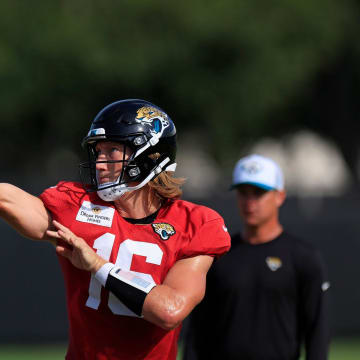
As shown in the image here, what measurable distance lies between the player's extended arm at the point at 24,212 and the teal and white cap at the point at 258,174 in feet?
7.98

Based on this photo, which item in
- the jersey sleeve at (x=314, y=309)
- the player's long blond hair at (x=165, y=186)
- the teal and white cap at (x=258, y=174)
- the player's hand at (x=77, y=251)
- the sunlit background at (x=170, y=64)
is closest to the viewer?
the player's hand at (x=77, y=251)

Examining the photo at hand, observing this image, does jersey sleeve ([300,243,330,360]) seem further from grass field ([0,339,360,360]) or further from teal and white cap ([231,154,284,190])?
grass field ([0,339,360,360])

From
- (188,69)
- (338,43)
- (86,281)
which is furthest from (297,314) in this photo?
(338,43)

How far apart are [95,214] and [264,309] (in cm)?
212

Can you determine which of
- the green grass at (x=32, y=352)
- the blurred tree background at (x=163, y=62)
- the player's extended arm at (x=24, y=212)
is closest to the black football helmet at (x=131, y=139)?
the player's extended arm at (x=24, y=212)

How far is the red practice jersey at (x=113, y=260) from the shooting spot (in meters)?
4.03

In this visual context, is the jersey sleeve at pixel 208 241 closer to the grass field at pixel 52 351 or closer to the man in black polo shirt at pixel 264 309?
the man in black polo shirt at pixel 264 309

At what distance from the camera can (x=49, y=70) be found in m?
24.5

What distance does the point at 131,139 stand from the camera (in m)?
4.12

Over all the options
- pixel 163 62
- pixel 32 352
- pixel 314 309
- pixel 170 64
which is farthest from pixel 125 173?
pixel 170 64

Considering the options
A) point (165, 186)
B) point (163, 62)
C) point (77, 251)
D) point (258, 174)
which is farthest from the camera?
point (163, 62)

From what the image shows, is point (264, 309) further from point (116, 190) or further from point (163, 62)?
point (163, 62)

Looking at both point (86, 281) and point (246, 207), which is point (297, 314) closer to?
point (246, 207)

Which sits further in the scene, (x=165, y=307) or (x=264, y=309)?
(x=264, y=309)
